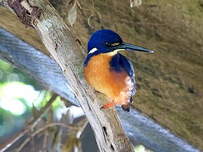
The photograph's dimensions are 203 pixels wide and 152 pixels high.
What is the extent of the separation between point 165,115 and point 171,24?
25 centimetres

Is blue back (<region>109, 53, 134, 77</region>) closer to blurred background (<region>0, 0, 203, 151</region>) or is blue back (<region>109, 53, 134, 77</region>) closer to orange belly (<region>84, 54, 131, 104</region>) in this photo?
orange belly (<region>84, 54, 131, 104</region>)

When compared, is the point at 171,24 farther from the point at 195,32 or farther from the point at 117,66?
the point at 117,66

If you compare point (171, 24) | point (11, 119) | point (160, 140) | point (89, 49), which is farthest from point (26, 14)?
point (11, 119)

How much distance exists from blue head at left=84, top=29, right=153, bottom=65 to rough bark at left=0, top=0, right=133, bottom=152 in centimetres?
4

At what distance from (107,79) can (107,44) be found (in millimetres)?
78

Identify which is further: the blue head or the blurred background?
the blurred background

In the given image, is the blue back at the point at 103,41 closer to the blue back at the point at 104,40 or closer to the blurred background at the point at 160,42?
the blue back at the point at 104,40

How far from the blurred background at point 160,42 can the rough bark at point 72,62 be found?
173 mm

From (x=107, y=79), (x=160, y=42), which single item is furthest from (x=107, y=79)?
(x=160, y=42)

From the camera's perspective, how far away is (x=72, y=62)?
1047 mm

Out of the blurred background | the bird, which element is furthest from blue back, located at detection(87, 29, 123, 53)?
the blurred background

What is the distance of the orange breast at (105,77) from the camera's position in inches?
38.7

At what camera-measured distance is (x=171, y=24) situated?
1.35m

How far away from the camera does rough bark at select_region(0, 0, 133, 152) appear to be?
1004mm
